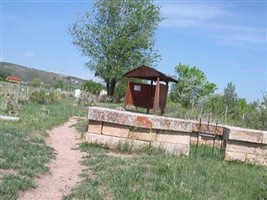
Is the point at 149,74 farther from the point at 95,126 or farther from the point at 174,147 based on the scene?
the point at 174,147

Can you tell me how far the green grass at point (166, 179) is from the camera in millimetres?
5570

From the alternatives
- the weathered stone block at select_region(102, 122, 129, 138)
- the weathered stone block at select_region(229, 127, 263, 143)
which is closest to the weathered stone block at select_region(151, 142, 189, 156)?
the weathered stone block at select_region(102, 122, 129, 138)

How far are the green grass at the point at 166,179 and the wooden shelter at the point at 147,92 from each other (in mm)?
9731

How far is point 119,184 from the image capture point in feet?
19.1

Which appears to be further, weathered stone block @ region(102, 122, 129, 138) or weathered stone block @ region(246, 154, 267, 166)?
weathered stone block @ region(102, 122, 129, 138)

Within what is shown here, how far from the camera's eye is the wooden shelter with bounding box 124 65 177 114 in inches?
696

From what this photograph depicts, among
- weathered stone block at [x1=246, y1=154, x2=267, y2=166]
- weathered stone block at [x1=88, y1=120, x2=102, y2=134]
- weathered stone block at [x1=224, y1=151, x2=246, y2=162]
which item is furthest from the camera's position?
weathered stone block at [x1=88, y1=120, x2=102, y2=134]

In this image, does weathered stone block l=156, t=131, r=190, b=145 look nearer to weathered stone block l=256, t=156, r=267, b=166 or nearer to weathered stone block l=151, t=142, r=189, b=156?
weathered stone block l=151, t=142, r=189, b=156

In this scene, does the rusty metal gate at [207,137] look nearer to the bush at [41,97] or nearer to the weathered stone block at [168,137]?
the weathered stone block at [168,137]

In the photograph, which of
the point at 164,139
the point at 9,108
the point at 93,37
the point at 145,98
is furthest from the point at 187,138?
the point at 93,37

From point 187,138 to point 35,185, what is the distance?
3.95 meters

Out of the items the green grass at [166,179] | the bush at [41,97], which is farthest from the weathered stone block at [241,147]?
the bush at [41,97]

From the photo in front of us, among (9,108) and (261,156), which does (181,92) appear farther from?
(261,156)

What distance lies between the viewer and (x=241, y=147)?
8680mm
